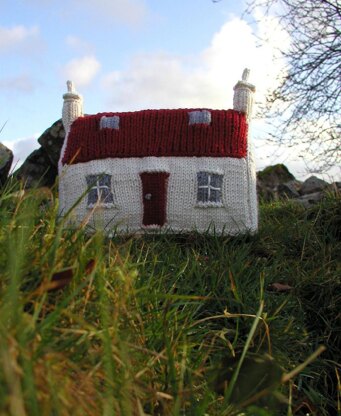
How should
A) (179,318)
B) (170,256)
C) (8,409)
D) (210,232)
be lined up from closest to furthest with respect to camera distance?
(8,409), (179,318), (170,256), (210,232)

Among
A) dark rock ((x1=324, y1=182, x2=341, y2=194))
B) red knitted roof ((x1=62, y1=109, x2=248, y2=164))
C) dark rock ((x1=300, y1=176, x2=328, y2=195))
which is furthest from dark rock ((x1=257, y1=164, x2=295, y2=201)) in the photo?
red knitted roof ((x1=62, y1=109, x2=248, y2=164))

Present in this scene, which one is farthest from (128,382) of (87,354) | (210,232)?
(210,232)

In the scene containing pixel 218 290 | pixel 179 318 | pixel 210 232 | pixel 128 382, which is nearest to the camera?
pixel 128 382

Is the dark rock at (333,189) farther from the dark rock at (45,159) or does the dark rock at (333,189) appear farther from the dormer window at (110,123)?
the dark rock at (45,159)

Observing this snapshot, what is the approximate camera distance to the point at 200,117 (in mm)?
3121

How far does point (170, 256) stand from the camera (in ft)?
7.82

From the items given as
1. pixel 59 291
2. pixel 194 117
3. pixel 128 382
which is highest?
pixel 194 117

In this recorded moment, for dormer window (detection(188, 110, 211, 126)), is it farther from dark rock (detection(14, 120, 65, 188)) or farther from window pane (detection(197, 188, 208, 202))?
dark rock (detection(14, 120, 65, 188))

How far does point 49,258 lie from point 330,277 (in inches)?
63.2

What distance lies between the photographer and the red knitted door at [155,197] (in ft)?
10.0

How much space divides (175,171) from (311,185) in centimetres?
373

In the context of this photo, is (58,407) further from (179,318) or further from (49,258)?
(179,318)

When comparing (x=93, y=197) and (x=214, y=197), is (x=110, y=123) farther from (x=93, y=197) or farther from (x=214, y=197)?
(x=214, y=197)

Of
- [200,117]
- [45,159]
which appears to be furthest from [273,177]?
[200,117]
